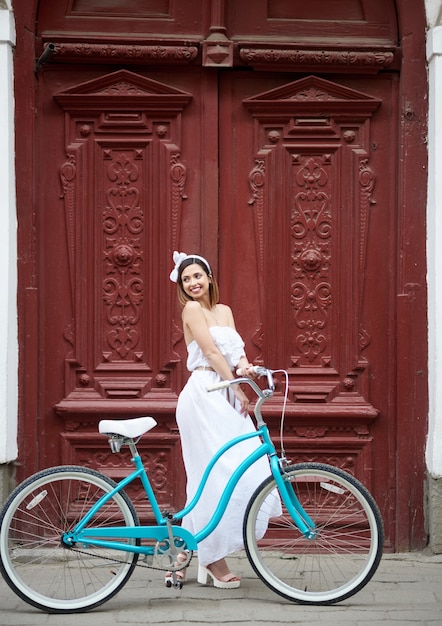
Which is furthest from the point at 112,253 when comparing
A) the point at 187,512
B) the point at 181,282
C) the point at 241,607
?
the point at 241,607

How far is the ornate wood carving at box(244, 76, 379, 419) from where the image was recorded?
272 inches

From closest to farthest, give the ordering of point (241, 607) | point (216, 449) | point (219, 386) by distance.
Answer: point (219, 386) → point (241, 607) → point (216, 449)

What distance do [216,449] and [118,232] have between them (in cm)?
187

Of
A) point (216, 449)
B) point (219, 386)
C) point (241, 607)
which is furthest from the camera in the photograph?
point (216, 449)

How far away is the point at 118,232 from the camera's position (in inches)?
272

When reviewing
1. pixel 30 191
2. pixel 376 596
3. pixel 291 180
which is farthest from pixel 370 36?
pixel 376 596

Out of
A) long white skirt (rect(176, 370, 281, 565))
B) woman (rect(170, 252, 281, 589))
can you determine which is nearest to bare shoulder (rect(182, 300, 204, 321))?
woman (rect(170, 252, 281, 589))

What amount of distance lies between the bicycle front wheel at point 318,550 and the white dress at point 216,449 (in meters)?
0.18

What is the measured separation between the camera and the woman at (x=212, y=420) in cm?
568

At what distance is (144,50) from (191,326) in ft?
6.76

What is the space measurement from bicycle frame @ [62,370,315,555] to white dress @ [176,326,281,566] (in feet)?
0.46

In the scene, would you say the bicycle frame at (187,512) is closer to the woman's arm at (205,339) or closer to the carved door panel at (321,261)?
the woman's arm at (205,339)

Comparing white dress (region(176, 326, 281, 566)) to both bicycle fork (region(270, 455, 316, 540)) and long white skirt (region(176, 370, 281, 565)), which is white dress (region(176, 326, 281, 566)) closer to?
long white skirt (region(176, 370, 281, 565))

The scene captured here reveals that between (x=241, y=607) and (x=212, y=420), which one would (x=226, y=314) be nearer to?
(x=212, y=420)
